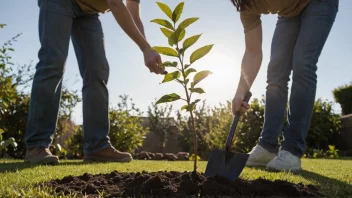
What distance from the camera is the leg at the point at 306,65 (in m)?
2.94

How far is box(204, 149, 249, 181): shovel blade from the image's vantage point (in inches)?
84.7

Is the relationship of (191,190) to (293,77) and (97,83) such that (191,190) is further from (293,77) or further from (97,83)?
(97,83)

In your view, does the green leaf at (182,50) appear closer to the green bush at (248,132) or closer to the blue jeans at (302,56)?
the blue jeans at (302,56)

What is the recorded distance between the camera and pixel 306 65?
2.93 m

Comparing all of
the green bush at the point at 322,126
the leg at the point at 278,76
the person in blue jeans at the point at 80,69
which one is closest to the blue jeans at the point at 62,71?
the person in blue jeans at the point at 80,69

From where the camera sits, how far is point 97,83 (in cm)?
363

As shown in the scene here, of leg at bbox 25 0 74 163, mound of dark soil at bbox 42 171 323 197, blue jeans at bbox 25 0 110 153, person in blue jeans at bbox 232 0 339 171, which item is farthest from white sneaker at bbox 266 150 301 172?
leg at bbox 25 0 74 163

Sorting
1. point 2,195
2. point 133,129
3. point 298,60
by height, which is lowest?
point 2,195

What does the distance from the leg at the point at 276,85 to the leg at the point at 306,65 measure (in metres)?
0.22

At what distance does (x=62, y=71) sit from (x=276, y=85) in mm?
1843

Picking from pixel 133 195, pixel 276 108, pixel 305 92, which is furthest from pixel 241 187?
pixel 276 108

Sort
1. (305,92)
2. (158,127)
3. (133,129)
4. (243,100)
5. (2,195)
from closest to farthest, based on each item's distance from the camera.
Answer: (2,195)
(243,100)
(305,92)
(133,129)
(158,127)

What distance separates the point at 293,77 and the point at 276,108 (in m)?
0.44

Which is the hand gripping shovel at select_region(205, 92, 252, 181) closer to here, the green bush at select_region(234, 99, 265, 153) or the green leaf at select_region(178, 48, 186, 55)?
the green leaf at select_region(178, 48, 186, 55)
